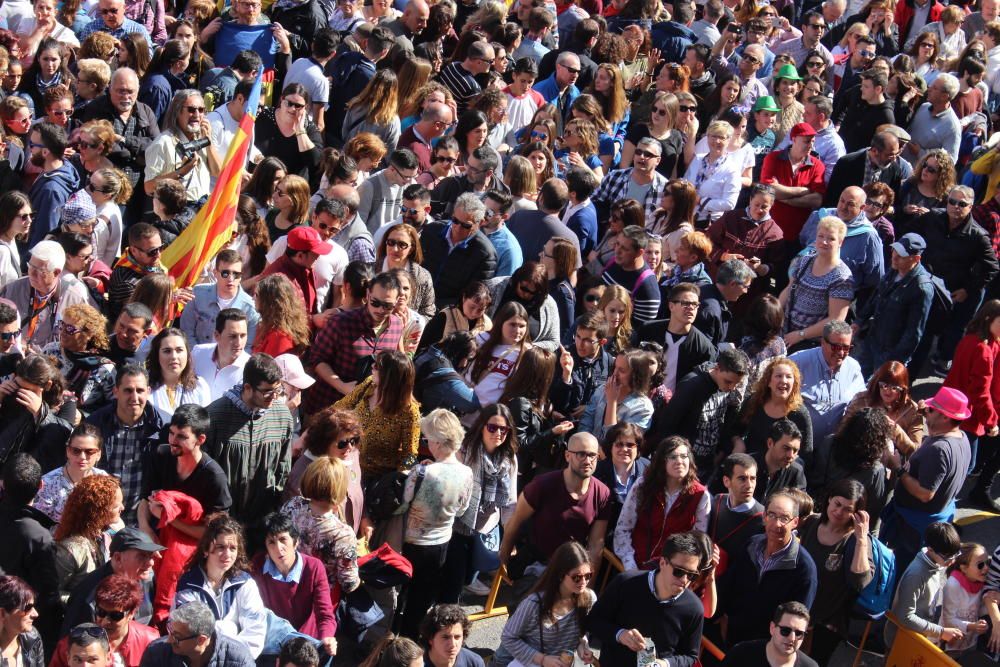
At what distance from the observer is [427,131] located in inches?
464

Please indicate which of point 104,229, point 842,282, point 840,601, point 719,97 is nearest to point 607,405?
point 840,601

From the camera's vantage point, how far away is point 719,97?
13.6 metres

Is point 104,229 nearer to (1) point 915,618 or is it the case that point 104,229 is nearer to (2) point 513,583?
(2) point 513,583

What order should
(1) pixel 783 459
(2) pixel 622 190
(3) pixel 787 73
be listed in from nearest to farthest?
(1) pixel 783 459
(2) pixel 622 190
(3) pixel 787 73

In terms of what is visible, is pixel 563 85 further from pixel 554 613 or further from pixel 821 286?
pixel 554 613

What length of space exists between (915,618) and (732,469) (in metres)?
1.25

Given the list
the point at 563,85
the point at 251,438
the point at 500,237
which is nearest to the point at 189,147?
the point at 500,237

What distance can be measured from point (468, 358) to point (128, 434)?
2178 mm

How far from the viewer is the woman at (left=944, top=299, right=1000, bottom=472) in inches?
398

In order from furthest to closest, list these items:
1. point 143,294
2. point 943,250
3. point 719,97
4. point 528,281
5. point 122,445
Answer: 1. point 719,97
2. point 943,250
3. point 528,281
4. point 143,294
5. point 122,445

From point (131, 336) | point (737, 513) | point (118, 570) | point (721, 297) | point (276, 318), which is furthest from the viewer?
point (721, 297)

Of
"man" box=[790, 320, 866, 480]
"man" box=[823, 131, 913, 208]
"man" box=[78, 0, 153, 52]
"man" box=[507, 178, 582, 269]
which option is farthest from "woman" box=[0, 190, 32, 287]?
"man" box=[823, 131, 913, 208]

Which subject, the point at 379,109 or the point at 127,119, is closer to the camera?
the point at 127,119

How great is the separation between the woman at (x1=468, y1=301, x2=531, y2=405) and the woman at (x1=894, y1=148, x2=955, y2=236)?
389 cm
